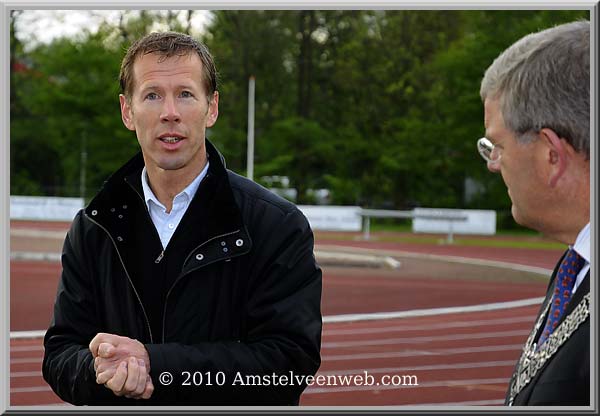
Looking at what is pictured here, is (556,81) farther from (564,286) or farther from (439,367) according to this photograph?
(439,367)

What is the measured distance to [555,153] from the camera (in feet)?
4.84

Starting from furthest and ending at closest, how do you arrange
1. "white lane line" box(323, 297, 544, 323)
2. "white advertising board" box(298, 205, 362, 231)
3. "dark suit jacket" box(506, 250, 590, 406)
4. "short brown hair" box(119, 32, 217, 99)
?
"white advertising board" box(298, 205, 362, 231) → "white lane line" box(323, 297, 544, 323) → "short brown hair" box(119, 32, 217, 99) → "dark suit jacket" box(506, 250, 590, 406)

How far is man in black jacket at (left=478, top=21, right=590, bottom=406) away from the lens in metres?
1.43

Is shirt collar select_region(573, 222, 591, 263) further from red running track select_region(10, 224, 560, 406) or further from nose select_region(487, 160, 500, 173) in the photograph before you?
red running track select_region(10, 224, 560, 406)

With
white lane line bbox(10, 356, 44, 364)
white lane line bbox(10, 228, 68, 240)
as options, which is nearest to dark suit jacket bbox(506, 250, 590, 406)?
white lane line bbox(10, 356, 44, 364)

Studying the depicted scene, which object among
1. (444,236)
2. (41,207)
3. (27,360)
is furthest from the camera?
(444,236)

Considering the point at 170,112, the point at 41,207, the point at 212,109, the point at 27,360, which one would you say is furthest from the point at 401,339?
the point at 41,207

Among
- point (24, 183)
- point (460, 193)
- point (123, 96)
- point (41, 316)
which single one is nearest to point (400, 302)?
point (41, 316)

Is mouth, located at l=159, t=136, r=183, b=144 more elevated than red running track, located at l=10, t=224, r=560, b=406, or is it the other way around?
mouth, located at l=159, t=136, r=183, b=144

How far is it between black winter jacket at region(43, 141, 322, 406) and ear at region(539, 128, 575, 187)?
0.72m

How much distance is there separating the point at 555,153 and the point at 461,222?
2337cm

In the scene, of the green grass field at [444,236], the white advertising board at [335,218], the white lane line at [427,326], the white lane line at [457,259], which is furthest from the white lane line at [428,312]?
the white advertising board at [335,218]

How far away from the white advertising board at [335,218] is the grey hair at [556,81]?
23886 mm

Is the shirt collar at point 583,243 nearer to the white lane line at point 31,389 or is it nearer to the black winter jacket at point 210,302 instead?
the black winter jacket at point 210,302
